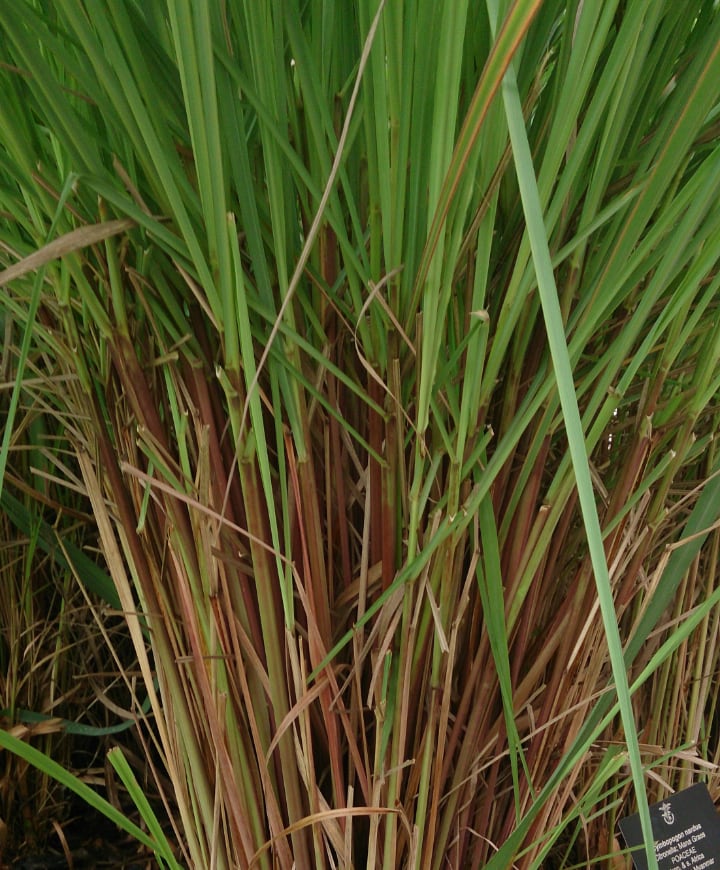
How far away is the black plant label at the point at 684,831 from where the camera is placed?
1.40 feet

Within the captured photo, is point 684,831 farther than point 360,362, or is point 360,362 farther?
point 684,831

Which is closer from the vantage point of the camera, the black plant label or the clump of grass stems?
the clump of grass stems

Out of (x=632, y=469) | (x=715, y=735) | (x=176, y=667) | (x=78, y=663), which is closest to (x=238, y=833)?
(x=176, y=667)

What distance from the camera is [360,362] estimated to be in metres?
0.27

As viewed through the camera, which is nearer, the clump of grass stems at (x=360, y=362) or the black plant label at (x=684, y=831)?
the clump of grass stems at (x=360, y=362)

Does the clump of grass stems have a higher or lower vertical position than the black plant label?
higher

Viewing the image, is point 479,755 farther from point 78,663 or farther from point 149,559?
point 78,663

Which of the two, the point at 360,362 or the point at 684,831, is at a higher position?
A: the point at 360,362

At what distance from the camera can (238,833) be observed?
0.29 meters

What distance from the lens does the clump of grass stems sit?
0.21 meters

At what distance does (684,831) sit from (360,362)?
336 millimetres

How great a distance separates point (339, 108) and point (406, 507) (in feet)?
0.42

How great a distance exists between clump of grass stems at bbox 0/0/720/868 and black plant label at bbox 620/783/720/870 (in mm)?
131

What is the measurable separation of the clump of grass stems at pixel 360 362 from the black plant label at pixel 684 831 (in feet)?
0.43
